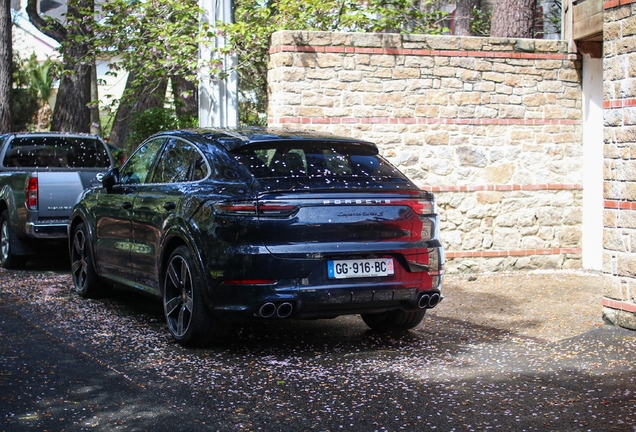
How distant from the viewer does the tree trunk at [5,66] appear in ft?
71.5

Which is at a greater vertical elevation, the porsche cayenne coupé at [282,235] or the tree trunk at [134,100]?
the tree trunk at [134,100]

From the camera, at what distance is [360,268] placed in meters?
6.61

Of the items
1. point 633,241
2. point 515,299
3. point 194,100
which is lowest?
point 515,299

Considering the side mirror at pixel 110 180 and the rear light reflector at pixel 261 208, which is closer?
the rear light reflector at pixel 261 208

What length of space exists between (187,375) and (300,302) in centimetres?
93

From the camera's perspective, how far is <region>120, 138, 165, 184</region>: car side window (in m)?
8.25

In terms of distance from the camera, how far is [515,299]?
997 cm

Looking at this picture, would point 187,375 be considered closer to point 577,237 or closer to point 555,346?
point 555,346

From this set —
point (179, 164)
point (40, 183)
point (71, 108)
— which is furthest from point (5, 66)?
Result: point (179, 164)

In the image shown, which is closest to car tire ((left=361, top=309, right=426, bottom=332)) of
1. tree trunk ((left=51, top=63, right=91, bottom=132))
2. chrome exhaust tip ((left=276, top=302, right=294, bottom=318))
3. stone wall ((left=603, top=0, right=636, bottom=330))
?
chrome exhaust tip ((left=276, top=302, right=294, bottom=318))

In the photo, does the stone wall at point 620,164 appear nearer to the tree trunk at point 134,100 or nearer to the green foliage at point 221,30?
the green foliage at point 221,30

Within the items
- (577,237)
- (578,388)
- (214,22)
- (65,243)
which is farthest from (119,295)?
(577,237)

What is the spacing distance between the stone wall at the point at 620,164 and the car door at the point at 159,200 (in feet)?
11.8

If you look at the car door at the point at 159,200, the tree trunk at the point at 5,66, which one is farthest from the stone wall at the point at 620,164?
the tree trunk at the point at 5,66
